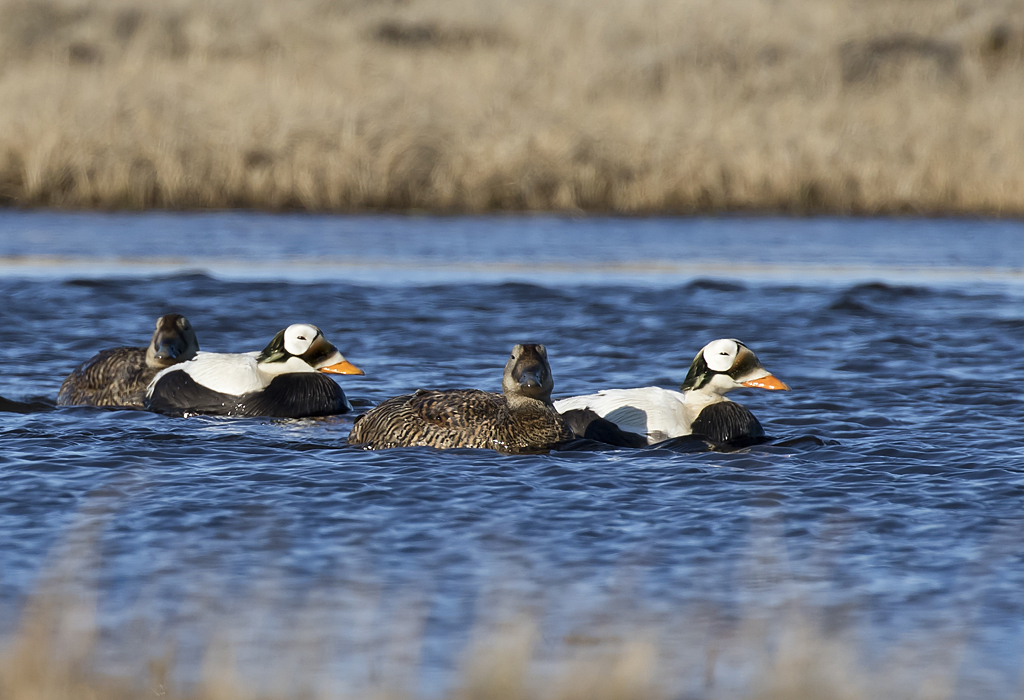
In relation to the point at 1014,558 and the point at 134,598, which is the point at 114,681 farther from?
the point at 1014,558

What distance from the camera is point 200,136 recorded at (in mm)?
21812

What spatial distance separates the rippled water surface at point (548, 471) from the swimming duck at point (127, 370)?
0.73ft

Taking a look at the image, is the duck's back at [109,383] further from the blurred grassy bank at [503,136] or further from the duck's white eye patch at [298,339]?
the blurred grassy bank at [503,136]

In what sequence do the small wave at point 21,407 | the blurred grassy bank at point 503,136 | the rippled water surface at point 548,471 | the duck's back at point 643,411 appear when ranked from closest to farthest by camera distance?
the rippled water surface at point 548,471, the duck's back at point 643,411, the small wave at point 21,407, the blurred grassy bank at point 503,136

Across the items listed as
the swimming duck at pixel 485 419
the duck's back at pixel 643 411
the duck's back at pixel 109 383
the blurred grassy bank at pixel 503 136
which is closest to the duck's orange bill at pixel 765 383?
the duck's back at pixel 643 411

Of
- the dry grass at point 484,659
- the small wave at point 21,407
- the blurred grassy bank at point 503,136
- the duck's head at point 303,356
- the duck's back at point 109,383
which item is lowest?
the dry grass at point 484,659

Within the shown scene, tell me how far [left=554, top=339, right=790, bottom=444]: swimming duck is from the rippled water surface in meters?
0.21

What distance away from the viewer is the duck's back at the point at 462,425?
8.44 m

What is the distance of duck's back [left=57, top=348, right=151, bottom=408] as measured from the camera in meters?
9.95

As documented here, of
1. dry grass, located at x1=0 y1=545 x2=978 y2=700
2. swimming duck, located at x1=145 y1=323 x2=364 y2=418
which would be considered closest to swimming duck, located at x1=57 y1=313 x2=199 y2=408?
swimming duck, located at x1=145 y1=323 x2=364 y2=418

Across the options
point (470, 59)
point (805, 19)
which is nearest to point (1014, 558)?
point (470, 59)

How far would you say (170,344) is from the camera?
10.3 m

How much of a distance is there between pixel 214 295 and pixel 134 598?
945 centimetres

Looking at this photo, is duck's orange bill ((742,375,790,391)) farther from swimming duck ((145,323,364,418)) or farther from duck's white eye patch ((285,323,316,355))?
duck's white eye patch ((285,323,316,355))
